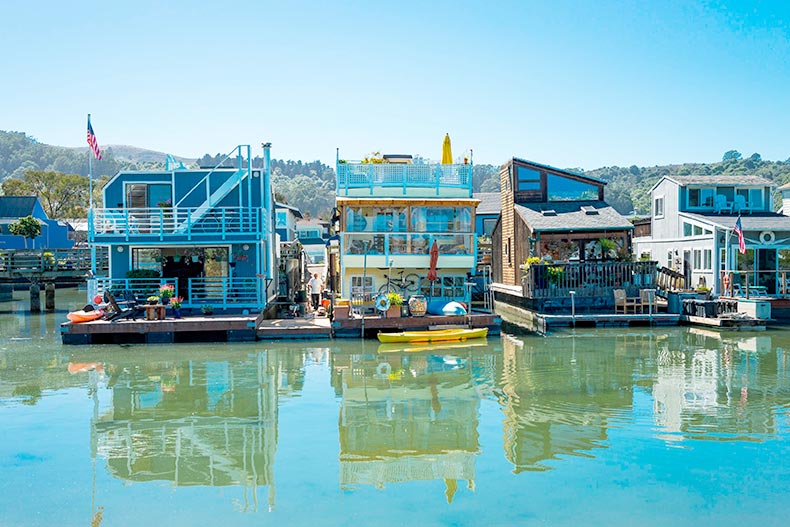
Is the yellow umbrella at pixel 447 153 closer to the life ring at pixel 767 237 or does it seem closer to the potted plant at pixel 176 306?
the potted plant at pixel 176 306

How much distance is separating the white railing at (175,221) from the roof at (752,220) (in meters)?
20.4

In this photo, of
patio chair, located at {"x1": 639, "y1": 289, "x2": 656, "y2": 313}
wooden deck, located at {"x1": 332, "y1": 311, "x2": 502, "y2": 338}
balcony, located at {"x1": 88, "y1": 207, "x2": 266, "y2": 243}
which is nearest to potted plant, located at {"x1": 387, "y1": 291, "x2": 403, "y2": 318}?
wooden deck, located at {"x1": 332, "y1": 311, "x2": 502, "y2": 338}

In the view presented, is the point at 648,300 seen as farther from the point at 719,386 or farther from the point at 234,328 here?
the point at 234,328

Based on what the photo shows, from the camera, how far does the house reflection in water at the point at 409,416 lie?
1218 cm

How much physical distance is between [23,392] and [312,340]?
1003 centimetres

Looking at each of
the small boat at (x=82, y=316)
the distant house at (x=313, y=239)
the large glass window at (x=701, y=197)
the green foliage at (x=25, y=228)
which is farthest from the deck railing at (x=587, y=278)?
the distant house at (x=313, y=239)

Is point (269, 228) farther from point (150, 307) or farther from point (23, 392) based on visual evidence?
point (23, 392)

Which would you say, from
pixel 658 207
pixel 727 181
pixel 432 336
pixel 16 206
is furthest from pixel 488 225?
pixel 16 206

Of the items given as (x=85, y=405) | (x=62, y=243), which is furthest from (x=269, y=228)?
(x=62, y=243)

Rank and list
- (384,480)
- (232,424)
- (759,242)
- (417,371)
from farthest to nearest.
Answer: (759,242)
(417,371)
(232,424)
(384,480)

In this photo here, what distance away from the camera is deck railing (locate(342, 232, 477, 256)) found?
2833 centimetres

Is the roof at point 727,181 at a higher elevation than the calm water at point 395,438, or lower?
higher

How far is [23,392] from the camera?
18.2 m

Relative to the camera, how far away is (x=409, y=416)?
15.6 m
